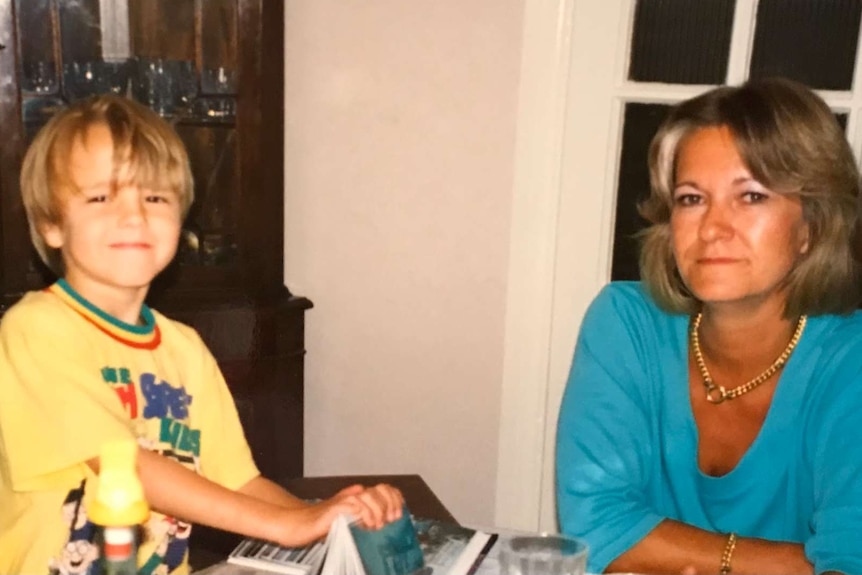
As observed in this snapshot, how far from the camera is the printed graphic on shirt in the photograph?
101cm

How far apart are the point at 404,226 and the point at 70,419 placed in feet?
4.18

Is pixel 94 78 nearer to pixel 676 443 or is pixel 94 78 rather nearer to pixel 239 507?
pixel 239 507

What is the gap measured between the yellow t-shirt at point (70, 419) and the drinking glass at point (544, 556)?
41 cm

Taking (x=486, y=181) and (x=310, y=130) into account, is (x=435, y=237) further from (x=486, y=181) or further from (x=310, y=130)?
(x=310, y=130)

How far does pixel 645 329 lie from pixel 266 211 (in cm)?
89

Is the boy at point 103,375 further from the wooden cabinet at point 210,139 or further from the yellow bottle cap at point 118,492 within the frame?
the wooden cabinet at point 210,139

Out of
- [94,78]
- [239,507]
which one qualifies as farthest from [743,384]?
[94,78]

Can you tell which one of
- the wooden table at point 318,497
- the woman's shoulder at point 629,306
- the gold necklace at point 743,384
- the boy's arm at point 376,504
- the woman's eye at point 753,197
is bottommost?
the wooden table at point 318,497

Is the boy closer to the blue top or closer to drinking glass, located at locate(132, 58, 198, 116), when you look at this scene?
the blue top

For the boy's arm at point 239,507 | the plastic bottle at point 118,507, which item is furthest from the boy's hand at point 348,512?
the plastic bottle at point 118,507

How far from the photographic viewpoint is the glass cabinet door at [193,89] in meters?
1.73

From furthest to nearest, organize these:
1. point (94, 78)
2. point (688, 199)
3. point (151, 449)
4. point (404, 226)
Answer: point (404, 226)
point (94, 78)
point (688, 199)
point (151, 449)

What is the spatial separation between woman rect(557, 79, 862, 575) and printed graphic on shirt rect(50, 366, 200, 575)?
0.56 meters

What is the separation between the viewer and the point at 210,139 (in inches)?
74.7
